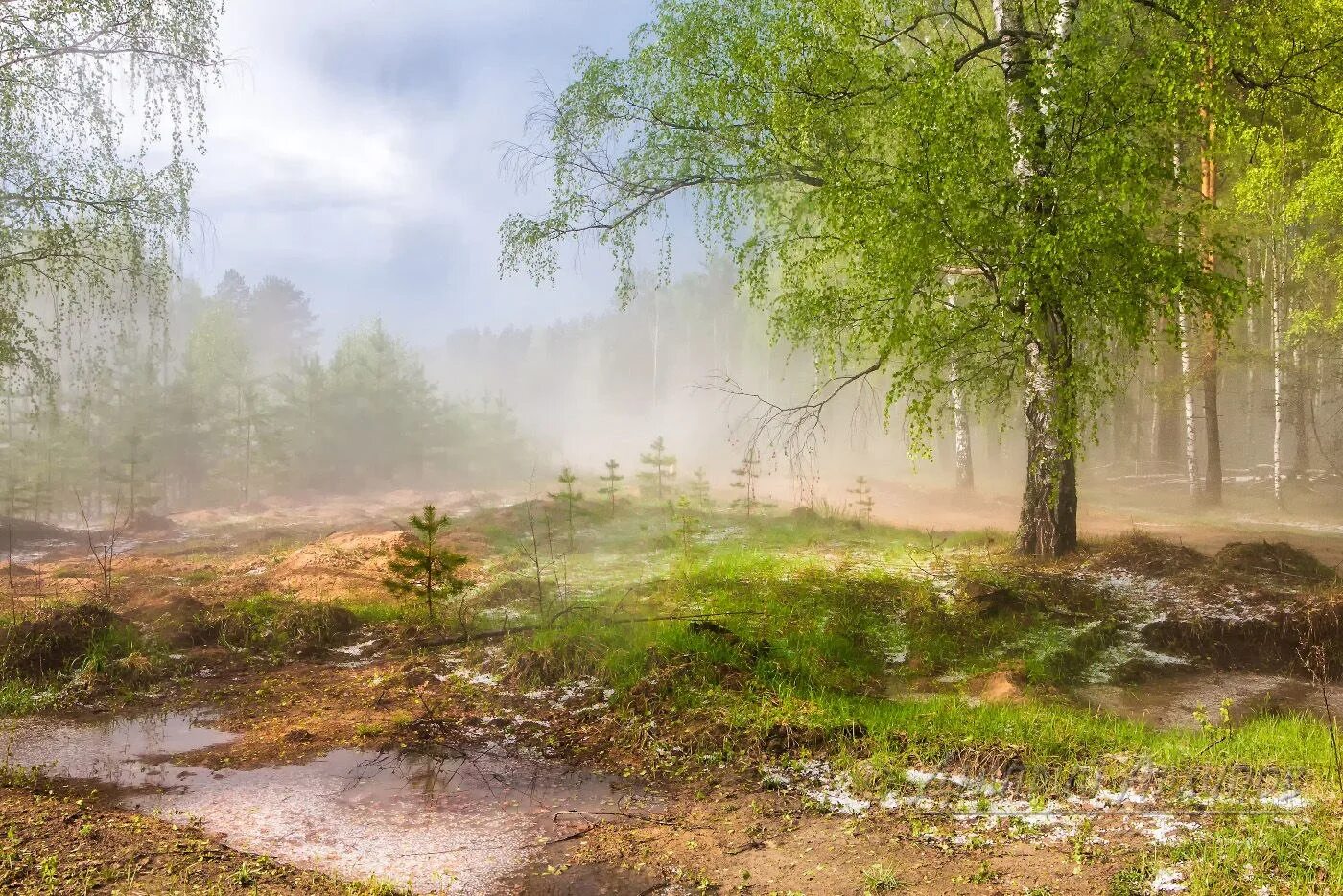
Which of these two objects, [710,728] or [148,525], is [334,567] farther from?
[148,525]

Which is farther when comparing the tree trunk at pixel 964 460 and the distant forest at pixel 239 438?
the distant forest at pixel 239 438

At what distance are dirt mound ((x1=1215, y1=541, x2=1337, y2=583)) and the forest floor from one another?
0.05 m

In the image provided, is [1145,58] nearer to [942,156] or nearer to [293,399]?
[942,156]

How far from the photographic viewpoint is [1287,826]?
186 inches

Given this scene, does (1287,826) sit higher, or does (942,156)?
(942,156)

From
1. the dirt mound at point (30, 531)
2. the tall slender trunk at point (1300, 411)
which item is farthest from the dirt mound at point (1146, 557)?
the dirt mound at point (30, 531)

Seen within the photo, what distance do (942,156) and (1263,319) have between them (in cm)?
2551

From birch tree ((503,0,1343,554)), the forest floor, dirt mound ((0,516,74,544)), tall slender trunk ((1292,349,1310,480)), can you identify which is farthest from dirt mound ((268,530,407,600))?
tall slender trunk ((1292,349,1310,480))

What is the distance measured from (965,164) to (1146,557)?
711 cm

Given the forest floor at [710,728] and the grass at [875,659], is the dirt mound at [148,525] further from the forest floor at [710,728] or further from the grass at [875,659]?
the grass at [875,659]

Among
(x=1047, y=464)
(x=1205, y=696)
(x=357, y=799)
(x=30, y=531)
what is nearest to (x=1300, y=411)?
(x=1047, y=464)

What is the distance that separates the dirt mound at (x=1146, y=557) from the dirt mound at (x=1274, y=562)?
37cm

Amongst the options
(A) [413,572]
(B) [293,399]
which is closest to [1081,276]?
(A) [413,572]

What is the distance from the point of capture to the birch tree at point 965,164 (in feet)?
29.8
